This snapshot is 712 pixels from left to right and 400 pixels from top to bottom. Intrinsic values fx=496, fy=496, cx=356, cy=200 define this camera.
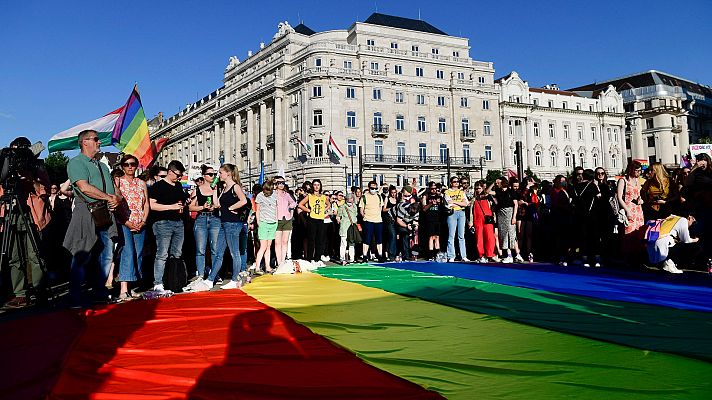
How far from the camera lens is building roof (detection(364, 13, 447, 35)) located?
63.6m

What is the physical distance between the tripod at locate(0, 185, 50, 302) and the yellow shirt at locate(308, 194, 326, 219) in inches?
252

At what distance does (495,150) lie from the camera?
65438 mm

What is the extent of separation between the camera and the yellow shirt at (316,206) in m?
12.6

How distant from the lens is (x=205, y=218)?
858 cm

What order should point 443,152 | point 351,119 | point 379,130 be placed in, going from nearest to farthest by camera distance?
point 351,119
point 379,130
point 443,152

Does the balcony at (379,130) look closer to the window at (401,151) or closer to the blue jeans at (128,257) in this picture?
the window at (401,151)

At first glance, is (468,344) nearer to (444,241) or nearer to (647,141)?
(444,241)

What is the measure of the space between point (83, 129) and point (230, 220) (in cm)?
698

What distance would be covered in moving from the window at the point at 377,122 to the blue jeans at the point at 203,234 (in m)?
50.2

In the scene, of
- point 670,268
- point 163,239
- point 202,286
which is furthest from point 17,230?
point 670,268

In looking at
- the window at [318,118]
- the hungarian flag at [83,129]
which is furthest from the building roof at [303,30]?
the hungarian flag at [83,129]

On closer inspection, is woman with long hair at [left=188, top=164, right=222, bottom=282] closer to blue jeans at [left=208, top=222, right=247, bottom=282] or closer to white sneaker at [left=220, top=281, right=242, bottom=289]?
blue jeans at [left=208, top=222, right=247, bottom=282]

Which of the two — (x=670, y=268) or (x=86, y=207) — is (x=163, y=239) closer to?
(x=86, y=207)

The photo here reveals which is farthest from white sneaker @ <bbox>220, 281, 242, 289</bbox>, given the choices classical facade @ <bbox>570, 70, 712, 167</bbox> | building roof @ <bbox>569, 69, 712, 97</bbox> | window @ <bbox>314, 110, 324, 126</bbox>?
building roof @ <bbox>569, 69, 712, 97</bbox>
